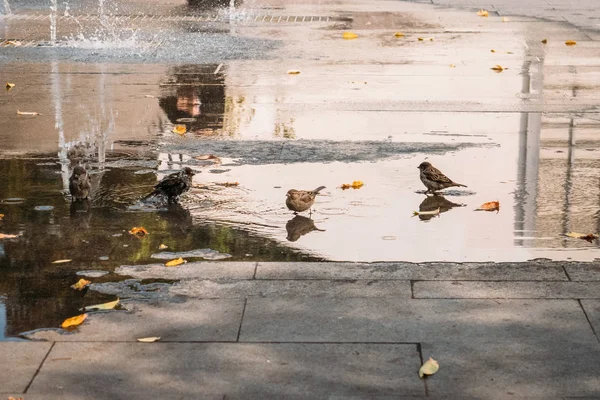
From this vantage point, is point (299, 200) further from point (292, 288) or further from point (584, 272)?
point (584, 272)

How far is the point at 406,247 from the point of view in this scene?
7.59 metres

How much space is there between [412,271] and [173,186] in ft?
8.03

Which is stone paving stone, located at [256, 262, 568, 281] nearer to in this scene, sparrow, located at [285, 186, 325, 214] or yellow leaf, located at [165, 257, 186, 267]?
yellow leaf, located at [165, 257, 186, 267]

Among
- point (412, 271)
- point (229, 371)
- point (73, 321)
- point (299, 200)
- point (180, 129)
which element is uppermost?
point (180, 129)

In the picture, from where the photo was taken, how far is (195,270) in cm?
703

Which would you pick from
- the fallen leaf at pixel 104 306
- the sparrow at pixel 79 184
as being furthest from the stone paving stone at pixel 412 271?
the sparrow at pixel 79 184

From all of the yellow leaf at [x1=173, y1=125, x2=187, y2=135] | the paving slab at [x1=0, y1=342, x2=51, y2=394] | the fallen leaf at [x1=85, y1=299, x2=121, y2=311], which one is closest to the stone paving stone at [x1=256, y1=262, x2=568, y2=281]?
the fallen leaf at [x1=85, y1=299, x2=121, y2=311]

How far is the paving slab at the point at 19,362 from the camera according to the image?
539cm

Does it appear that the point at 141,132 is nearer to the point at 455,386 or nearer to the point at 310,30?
the point at 455,386

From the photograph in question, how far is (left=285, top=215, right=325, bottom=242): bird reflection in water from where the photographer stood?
311 inches

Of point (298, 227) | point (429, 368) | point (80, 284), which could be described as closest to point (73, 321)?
point (80, 284)

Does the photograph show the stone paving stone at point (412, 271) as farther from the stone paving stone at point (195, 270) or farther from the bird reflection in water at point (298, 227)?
the bird reflection in water at point (298, 227)

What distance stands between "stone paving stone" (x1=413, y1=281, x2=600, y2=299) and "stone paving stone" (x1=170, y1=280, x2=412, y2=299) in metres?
0.14

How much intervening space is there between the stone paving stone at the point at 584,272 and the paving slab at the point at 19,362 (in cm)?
330
